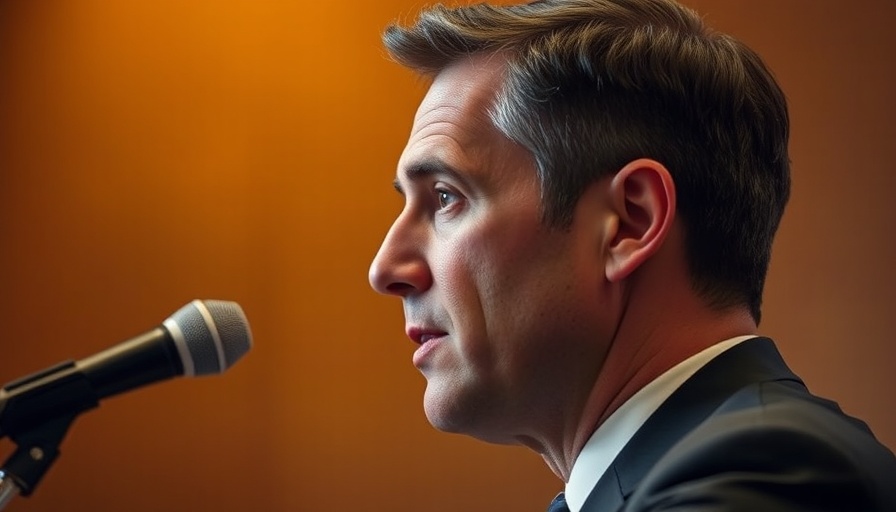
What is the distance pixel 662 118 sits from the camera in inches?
40.0

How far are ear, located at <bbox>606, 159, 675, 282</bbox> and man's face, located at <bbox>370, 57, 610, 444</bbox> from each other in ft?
0.07

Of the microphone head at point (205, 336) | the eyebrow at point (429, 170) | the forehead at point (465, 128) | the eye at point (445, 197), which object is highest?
the forehead at point (465, 128)

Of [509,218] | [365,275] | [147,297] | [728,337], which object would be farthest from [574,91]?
[147,297]

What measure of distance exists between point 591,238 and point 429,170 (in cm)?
20

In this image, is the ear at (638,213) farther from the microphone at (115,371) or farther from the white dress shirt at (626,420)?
the microphone at (115,371)

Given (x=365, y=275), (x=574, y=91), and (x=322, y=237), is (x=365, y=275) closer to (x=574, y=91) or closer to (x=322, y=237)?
(x=322, y=237)

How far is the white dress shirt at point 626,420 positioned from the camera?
94 centimetres

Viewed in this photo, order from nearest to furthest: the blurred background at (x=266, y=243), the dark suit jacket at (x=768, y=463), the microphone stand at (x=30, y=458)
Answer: the dark suit jacket at (x=768, y=463) → the microphone stand at (x=30, y=458) → the blurred background at (x=266, y=243)

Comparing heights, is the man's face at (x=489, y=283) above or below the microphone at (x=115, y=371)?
above

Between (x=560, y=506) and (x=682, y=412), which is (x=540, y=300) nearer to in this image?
(x=682, y=412)

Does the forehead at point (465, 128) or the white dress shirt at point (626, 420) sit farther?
the forehead at point (465, 128)

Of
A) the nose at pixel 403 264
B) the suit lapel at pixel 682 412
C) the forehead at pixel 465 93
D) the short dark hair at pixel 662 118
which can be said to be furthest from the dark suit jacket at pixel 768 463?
the forehead at pixel 465 93

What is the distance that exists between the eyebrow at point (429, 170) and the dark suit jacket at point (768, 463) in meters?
0.37

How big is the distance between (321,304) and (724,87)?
5.17 feet
